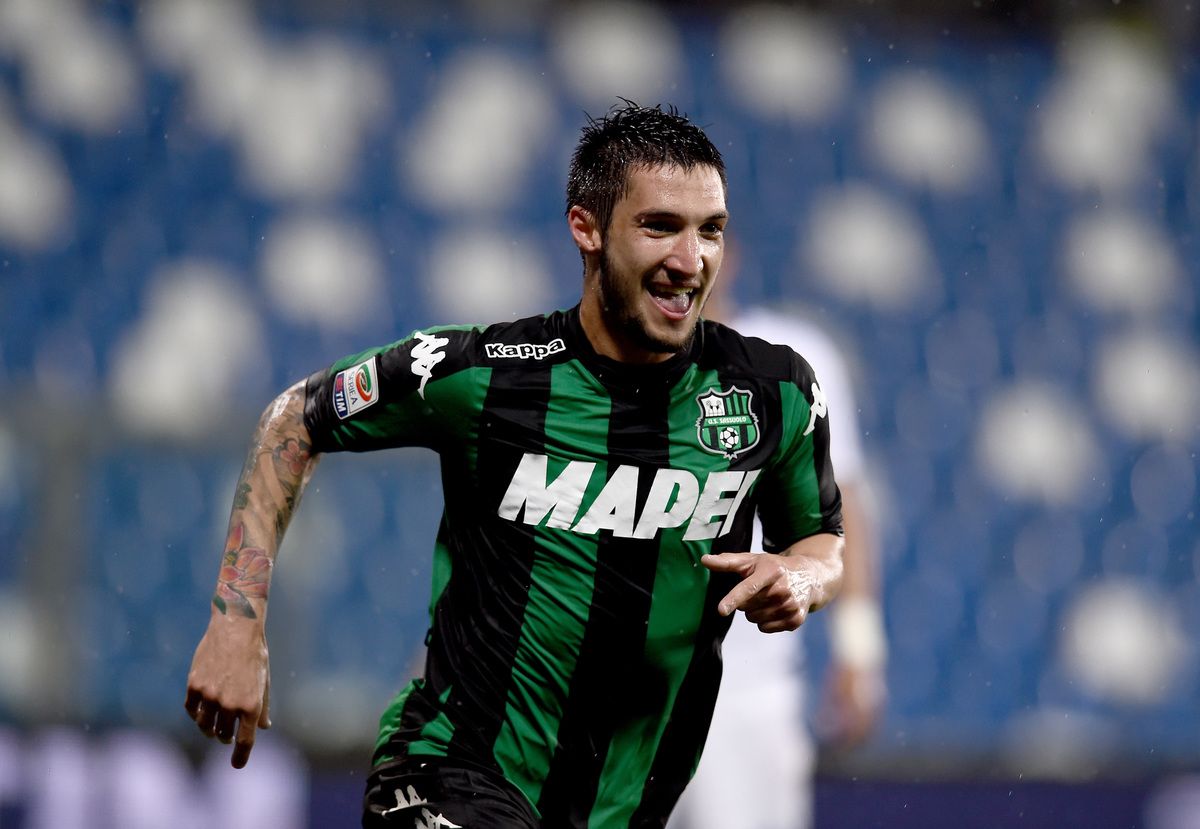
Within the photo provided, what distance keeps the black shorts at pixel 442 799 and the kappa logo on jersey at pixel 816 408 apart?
0.85 metres

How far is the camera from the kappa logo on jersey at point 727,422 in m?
2.69

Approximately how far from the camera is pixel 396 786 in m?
2.58

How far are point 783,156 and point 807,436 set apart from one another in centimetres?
438

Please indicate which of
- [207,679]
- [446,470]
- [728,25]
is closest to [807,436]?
[446,470]

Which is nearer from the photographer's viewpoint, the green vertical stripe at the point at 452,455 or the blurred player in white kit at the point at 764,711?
the green vertical stripe at the point at 452,455

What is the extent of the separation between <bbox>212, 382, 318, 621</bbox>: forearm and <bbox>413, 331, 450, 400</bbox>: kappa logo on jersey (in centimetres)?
24

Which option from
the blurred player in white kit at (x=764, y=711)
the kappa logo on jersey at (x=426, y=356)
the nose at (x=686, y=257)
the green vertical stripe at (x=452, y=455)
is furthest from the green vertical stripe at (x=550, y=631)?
the blurred player in white kit at (x=764, y=711)

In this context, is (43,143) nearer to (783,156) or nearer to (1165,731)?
(783,156)

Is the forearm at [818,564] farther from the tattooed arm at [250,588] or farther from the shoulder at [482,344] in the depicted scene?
the tattooed arm at [250,588]

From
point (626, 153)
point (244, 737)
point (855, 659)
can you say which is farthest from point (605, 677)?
point (855, 659)

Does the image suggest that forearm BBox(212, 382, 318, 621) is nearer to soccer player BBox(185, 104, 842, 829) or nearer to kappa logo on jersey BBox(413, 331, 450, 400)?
soccer player BBox(185, 104, 842, 829)

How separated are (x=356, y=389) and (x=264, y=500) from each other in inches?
10.1

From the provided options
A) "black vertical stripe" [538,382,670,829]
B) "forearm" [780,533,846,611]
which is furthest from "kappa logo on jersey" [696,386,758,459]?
"forearm" [780,533,846,611]

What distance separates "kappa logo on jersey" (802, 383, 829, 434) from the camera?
2754mm
